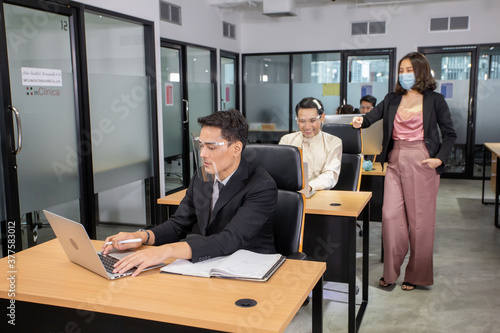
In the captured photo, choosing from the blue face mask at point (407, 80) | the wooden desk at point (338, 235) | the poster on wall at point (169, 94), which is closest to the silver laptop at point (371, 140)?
the blue face mask at point (407, 80)

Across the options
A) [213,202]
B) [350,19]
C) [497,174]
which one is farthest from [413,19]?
[213,202]

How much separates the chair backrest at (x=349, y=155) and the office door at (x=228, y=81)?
4.06 m

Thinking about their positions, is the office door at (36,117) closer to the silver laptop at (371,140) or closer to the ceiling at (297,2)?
the silver laptop at (371,140)

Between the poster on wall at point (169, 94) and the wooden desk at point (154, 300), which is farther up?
the poster on wall at point (169, 94)

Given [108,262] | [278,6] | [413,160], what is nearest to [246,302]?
[108,262]

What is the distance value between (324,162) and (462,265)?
1.49 meters

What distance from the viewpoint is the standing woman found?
125 inches

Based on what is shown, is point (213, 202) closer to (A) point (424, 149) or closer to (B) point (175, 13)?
(A) point (424, 149)

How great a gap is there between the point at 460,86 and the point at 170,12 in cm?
474

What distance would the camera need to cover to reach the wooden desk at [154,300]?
130cm

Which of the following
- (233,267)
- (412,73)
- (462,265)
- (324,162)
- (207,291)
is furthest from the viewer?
(462,265)

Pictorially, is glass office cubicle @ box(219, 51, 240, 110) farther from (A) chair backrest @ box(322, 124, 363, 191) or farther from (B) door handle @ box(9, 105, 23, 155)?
A: (B) door handle @ box(9, 105, 23, 155)

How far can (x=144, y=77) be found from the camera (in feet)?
15.9

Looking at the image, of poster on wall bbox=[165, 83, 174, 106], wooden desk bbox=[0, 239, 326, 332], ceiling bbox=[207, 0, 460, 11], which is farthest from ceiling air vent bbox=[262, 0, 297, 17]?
wooden desk bbox=[0, 239, 326, 332]
